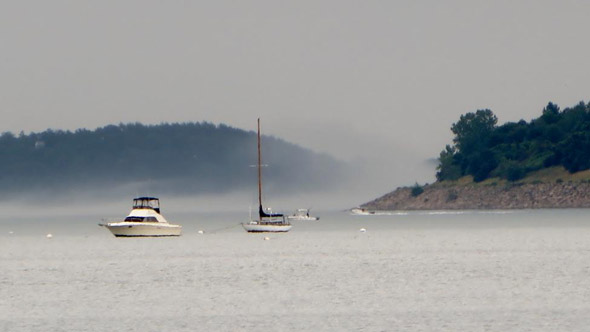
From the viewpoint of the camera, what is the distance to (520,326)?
5872 centimetres

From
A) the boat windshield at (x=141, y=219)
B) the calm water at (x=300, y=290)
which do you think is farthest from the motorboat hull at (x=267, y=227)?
the calm water at (x=300, y=290)

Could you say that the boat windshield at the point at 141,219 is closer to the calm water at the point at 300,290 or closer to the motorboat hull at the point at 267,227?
the motorboat hull at the point at 267,227

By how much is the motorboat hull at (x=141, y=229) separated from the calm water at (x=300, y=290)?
83.3 feet

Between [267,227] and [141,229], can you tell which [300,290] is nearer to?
[141,229]

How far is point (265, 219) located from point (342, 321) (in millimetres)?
127159

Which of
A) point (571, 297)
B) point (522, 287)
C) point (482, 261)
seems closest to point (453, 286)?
point (522, 287)

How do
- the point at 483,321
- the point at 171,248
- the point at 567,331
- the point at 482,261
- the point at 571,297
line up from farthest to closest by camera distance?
the point at 171,248 → the point at 482,261 → the point at 571,297 → the point at 483,321 → the point at 567,331

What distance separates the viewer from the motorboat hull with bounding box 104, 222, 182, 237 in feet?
556

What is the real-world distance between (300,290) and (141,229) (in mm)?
89738

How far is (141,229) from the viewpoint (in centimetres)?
16925

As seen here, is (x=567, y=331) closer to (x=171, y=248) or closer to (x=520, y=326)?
(x=520, y=326)

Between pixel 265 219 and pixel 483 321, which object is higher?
pixel 265 219

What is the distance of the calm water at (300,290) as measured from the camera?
6238 centimetres

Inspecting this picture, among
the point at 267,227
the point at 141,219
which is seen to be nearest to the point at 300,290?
the point at 141,219
